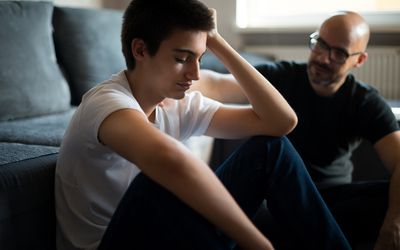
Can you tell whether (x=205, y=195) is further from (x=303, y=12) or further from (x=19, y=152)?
(x=303, y=12)

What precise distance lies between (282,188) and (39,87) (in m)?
1.28

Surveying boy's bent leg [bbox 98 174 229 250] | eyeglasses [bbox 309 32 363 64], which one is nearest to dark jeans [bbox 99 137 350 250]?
boy's bent leg [bbox 98 174 229 250]

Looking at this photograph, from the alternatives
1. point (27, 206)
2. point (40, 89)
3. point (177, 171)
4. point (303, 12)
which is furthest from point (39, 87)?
point (303, 12)

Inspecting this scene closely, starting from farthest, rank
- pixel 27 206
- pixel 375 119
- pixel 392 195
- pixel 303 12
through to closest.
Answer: pixel 303 12
pixel 375 119
pixel 392 195
pixel 27 206

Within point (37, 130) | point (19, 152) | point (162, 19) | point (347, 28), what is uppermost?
point (162, 19)

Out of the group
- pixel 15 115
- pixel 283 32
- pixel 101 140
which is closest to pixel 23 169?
pixel 101 140

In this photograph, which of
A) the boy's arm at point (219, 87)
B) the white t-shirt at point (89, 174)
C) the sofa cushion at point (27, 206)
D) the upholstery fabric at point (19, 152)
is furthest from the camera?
the boy's arm at point (219, 87)

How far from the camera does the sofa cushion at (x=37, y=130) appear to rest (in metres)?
1.85

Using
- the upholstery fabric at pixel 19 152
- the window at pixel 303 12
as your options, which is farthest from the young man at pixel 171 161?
the window at pixel 303 12

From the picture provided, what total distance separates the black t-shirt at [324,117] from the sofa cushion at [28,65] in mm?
903

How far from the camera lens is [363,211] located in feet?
5.74

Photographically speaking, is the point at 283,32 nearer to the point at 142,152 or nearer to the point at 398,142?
the point at 398,142

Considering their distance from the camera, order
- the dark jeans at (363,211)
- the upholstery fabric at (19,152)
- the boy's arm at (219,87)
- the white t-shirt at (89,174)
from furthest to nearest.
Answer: the boy's arm at (219,87) < the dark jeans at (363,211) < the upholstery fabric at (19,152) < the white t-shirt at (89,174)

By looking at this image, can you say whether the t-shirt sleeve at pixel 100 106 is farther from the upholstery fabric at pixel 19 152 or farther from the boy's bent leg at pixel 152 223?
the upholstery fabric at pixel 19 152
